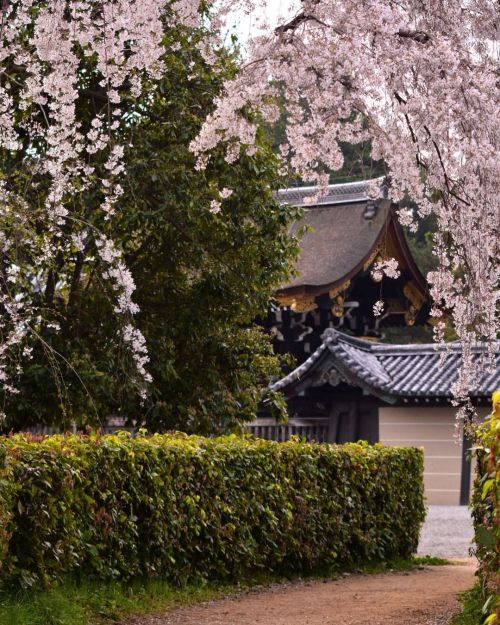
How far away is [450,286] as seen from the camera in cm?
720

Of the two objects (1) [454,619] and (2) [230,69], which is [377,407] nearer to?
(2) [230,69]

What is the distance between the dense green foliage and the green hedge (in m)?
1.32

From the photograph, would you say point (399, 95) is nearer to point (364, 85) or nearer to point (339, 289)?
point (364, 85)

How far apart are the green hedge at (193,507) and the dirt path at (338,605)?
0.39 meters

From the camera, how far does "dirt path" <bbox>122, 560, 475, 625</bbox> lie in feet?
24.1

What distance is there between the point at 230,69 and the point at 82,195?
2.11 meters

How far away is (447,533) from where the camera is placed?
52.5 feet

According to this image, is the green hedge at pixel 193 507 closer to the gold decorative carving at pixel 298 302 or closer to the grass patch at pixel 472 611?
the grass patch at pixel 472 611

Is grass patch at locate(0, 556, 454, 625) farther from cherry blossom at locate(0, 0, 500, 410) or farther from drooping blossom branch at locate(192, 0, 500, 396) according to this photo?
drooping blossom branch at locate(192, 0, 500, 396)

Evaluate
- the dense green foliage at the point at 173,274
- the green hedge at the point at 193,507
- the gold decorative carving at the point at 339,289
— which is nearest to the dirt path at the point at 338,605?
the green hedge at the point at 193,507

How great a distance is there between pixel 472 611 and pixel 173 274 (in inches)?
196

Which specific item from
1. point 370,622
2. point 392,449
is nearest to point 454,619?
point 370,622

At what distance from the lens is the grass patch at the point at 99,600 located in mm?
6250

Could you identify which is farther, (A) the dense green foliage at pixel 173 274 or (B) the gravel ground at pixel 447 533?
(B) the gravel ground at pixel 447 533
